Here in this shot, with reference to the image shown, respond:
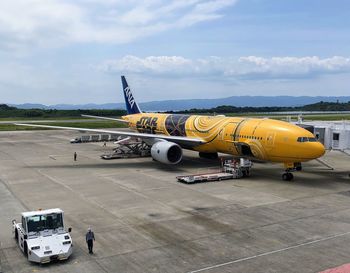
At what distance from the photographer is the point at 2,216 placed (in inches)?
742

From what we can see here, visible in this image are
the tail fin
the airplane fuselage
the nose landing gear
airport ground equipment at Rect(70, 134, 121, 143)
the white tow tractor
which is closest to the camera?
the white tow tractor

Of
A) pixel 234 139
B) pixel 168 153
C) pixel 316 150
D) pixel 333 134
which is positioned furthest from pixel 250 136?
pixel 168 153

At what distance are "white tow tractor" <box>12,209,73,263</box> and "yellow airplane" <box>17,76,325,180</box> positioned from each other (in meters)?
16.0

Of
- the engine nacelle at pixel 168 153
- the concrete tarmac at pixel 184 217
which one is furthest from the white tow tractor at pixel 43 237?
the engine nacelle at pixel 168 153

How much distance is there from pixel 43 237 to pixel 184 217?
673cm

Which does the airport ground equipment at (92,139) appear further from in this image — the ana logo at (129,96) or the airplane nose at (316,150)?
the airplane nose at (316,150)

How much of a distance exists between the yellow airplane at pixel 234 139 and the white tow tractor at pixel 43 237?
1604cm

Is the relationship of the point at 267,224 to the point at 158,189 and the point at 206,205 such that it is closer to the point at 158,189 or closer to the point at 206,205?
the point at 206,205

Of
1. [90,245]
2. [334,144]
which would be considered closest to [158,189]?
[90,245]

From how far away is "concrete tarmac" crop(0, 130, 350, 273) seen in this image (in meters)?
13.7

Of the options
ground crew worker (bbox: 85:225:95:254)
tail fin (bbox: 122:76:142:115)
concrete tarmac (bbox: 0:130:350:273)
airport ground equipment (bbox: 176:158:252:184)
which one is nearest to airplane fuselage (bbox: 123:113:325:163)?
airport ground equipment (bbox: 176:158:252:184)

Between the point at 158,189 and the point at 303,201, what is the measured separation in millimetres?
8211

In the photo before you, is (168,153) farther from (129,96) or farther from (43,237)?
(43,237)

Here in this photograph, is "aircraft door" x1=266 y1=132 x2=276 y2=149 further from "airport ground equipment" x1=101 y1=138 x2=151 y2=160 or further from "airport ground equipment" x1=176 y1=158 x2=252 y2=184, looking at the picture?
"airport ground equipment" x1=101 y1=138 x2=151 y2=160
